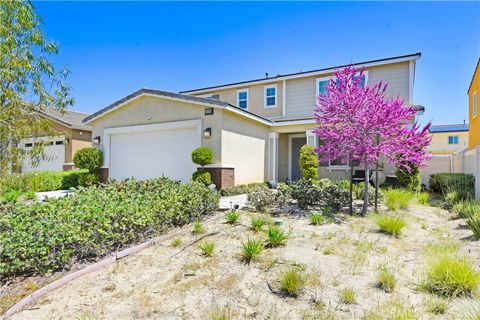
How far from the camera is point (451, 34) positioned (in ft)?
Answer: 33.6

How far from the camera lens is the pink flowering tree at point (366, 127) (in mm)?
6484

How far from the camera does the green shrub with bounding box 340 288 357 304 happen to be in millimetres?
3066

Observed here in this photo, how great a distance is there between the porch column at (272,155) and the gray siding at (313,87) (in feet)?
8.33

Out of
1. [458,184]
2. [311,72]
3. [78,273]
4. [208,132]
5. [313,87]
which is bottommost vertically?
[78,273]

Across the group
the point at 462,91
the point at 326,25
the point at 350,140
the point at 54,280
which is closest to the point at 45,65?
the point at 54,280

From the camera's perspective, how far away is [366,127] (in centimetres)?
657

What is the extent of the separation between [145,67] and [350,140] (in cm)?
1027

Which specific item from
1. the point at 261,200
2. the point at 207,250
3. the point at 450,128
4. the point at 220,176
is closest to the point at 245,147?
the point at 220,176

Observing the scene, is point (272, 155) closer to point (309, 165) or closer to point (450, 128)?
point (309, 165)

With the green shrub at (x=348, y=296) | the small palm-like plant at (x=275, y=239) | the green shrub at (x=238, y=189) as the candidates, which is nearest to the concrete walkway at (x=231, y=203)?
the green shrub at (x=238, y=189)

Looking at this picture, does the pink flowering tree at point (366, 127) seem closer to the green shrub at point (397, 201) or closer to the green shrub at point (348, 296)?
the green shrub at point (397, 201)

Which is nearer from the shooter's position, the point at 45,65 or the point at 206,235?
the point at 45,65

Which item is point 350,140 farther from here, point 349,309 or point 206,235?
point 349,309

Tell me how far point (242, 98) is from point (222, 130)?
7.27 meters
